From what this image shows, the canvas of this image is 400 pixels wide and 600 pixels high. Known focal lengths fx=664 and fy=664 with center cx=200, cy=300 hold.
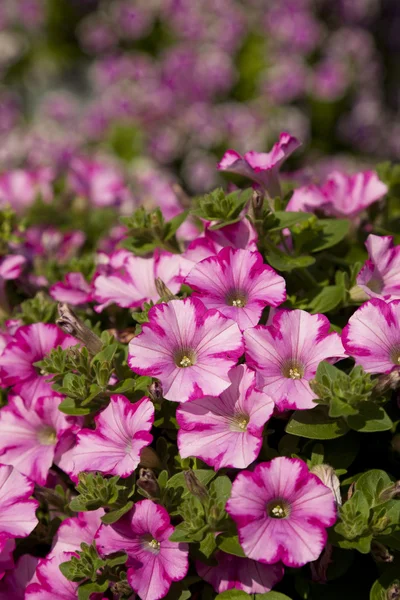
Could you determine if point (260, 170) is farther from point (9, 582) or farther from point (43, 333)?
point (9, 582)

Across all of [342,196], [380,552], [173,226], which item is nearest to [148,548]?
[380,552]

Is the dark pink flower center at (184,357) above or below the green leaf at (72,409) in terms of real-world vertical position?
above

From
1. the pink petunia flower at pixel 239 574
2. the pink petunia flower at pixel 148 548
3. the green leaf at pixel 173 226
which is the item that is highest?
the green leaf at pixel 173 226

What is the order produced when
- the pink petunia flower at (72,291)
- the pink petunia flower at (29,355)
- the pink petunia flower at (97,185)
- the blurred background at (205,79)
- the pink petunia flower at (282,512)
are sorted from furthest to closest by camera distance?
the blurred background at (205,79), the pink petunia flower at (97,185), the pink petunia flower at (72,291), the pink petunia flower at (29,355), the pink petunia flower at (282,512)

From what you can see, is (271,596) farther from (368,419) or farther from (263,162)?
(263,162)

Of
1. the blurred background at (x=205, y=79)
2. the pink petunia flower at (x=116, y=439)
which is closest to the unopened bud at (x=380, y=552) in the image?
the pink petunia flower at (x=116, y=439)

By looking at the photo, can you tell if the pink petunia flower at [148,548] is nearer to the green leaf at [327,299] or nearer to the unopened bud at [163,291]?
the unopened bud at [163,291]

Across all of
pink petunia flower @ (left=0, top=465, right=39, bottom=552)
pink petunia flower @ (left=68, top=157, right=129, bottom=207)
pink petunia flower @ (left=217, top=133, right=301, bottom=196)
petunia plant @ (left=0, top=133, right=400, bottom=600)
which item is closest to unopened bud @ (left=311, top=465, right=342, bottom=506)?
petunia plant @ (left=0, top=133, right=400, bottom=600)

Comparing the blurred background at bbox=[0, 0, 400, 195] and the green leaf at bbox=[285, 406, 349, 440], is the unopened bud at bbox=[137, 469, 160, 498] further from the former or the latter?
the blurred background at bbox=[0, 0, 400, 195]
